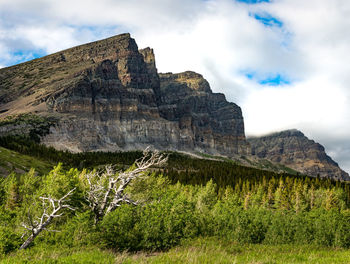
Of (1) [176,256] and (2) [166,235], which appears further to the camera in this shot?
(2) [166,235]

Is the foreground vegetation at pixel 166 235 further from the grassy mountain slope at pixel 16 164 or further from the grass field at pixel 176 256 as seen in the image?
the grassy mountain slope at pixel 16 164

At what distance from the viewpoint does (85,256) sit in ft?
50.7

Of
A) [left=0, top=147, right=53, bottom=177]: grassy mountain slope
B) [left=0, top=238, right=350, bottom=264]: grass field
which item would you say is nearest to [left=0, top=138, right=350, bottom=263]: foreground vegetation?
[left=0, top=238, right=350, bottom=264]: grass field

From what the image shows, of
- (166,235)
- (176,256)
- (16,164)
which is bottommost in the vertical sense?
(166,235)

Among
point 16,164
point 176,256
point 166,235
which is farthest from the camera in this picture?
point 16,164

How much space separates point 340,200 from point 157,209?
102746 mm

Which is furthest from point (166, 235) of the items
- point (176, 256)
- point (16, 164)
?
point (16, 164)

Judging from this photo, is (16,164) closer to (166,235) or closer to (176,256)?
(166,235)

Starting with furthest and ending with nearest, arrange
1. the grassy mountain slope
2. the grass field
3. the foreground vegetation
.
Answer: the grassy mountain slope < the foreground vegetation < the grass field

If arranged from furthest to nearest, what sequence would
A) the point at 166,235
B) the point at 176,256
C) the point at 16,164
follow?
1. the point at 16,164
2. the point at 166,235
3. the point at 176,256

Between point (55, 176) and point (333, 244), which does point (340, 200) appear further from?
point (55, 176)

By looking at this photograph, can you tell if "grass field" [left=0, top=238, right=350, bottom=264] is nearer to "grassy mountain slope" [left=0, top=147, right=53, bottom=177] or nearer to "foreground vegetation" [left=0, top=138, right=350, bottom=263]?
"foreground vegetation" [left=0, top=138, right=350, bottom=263]

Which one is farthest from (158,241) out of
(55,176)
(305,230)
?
(55,176)

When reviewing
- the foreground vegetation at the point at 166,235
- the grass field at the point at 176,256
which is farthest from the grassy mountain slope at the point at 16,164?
the grass field at the point at 176,256
